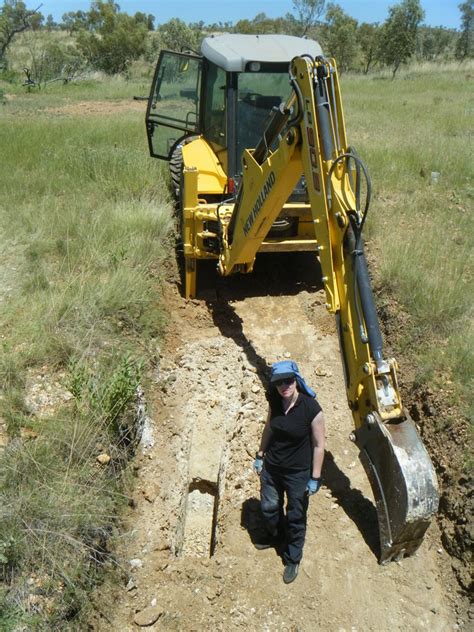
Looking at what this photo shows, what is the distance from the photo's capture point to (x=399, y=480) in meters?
3.23

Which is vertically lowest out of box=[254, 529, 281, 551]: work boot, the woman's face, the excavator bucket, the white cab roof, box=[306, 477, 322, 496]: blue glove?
box=[254, 529, 281, 551]: work boot

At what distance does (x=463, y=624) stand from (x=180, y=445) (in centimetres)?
254

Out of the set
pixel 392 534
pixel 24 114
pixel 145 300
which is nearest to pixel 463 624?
pixel 392 534

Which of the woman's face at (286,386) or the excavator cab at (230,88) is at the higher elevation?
the excavator cab at (230,88)

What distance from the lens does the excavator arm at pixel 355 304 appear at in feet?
10.7

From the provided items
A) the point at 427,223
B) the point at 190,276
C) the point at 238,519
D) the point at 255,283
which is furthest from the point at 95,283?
the point at 427,223

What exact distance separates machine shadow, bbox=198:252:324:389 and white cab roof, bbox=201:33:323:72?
2467 mm

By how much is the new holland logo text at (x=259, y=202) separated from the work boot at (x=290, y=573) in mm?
2860

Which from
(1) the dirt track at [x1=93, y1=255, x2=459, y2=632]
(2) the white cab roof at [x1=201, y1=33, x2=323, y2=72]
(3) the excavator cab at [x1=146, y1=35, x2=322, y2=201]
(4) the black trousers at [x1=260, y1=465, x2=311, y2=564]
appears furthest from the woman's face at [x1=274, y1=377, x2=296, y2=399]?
(2) the white cab roof at [x1=201, y1=33, x2=323, y2=72]

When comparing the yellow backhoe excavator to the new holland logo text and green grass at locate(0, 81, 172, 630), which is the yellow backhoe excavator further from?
green grass at locate(0, 81, 172, 630)

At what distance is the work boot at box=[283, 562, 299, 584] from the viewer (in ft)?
12.3

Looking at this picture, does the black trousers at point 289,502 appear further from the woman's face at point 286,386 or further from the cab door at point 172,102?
the cab door at point 172,102

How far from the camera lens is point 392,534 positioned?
341cm

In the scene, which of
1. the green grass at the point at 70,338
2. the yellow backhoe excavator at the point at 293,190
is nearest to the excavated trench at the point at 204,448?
the green grass at the point at 70,338
